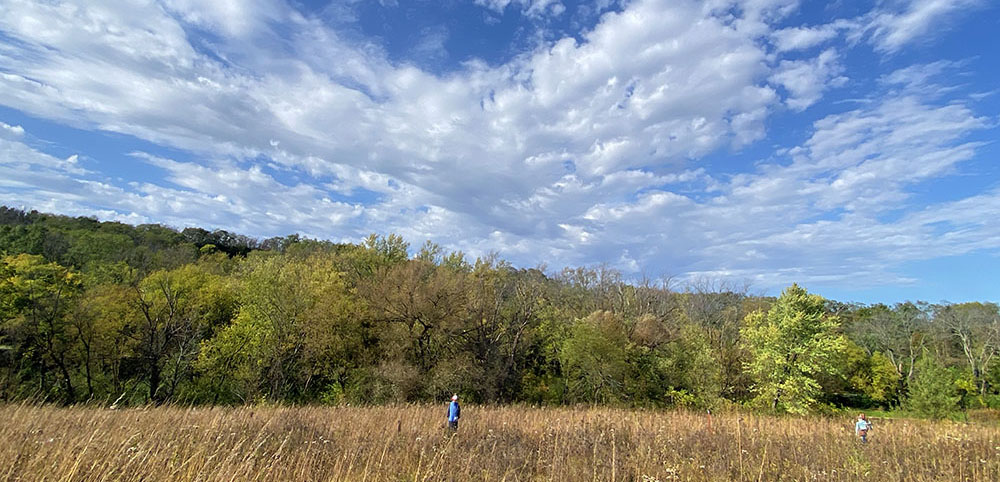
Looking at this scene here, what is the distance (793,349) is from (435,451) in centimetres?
2873

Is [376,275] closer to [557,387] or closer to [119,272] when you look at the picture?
[557,387]

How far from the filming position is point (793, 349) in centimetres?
2858

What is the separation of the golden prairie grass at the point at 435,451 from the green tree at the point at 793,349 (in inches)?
725

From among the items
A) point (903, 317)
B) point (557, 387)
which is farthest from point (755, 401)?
point (903, 317)

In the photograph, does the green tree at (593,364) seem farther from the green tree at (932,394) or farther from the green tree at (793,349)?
the green tree at (932,394)

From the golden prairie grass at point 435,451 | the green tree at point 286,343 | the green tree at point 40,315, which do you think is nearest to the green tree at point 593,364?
the green tree at point 286,343

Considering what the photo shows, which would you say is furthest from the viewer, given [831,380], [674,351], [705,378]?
[831,380]

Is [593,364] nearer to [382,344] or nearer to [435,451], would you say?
[382,344]

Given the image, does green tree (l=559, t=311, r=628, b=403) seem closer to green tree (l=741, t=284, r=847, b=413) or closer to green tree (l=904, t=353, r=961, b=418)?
green tree (l=741, t=284, r=847, b=413)

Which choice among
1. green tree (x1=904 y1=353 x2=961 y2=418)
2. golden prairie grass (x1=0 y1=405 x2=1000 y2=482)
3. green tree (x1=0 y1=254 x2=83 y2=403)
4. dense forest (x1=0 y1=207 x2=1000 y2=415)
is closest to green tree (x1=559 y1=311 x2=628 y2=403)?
dense forest (x1=0 y1=207 x2=1000 y2=415)

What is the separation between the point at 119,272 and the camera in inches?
1451

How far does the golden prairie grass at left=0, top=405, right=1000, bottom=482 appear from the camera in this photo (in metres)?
4.93

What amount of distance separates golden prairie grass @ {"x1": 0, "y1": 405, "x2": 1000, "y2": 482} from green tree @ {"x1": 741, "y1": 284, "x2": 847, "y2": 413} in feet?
60.4

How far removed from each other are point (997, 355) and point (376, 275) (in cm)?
7080
